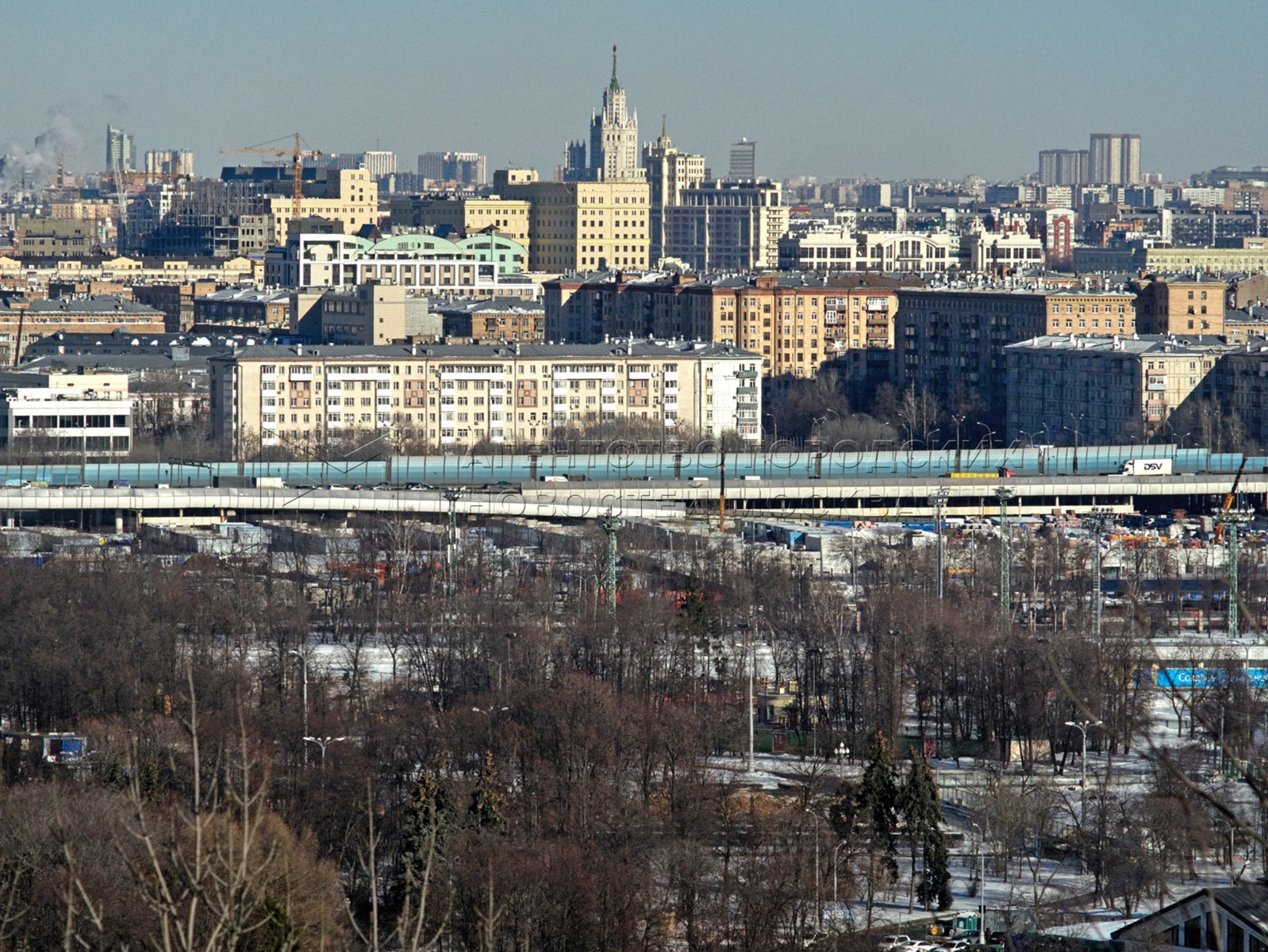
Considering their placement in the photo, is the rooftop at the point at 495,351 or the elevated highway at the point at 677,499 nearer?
the elevated highway at the point at 677,499

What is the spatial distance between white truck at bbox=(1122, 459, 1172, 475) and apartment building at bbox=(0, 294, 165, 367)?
37490 millimetres

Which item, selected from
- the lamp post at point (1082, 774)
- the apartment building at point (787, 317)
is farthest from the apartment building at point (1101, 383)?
the lamp post at point (1082, 774)

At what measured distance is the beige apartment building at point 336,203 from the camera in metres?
111

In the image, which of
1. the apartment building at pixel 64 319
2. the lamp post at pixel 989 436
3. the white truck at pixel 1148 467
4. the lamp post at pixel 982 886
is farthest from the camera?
the apartment building at pixel 64 319

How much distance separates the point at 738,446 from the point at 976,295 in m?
12.3

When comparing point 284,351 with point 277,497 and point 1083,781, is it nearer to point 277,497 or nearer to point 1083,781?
point 277,497

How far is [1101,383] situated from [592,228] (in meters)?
48.9

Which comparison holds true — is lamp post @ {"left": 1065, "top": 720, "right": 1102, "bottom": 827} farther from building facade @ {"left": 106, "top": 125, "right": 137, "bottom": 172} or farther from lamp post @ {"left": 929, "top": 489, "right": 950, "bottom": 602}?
building facade @ {"left": 106, "top": 125, "right": 137, "bottom": 172}

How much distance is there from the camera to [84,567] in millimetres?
33562

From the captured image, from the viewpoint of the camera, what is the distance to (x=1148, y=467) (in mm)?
48750

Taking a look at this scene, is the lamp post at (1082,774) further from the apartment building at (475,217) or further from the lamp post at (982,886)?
the apartment building at (475,217)

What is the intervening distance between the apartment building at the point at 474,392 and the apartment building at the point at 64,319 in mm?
20355

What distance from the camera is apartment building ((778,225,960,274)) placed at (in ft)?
311

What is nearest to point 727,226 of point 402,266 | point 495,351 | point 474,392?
point 402,266
